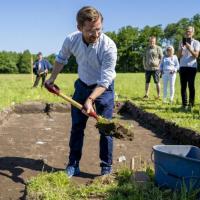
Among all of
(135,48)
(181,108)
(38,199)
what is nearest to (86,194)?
(38,199)

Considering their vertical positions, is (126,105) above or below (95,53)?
below

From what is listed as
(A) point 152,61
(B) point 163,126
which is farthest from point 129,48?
(B) point 163,126

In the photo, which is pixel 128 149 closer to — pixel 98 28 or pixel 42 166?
pixel 42 166

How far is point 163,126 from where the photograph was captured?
29.6ft

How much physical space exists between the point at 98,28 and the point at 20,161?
2.58 metres

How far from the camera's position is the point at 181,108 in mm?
10594

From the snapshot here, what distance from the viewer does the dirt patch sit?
757 cm

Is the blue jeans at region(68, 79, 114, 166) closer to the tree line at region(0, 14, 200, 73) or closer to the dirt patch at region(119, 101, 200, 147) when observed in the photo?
the dirt patch at region(119, 101, 200, 147)

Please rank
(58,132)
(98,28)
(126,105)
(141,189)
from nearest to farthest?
(141,189) → (98,28) → (58,132) → (126,105)

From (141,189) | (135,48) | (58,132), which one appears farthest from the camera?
(135,48)

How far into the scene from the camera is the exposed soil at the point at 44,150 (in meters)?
5.63

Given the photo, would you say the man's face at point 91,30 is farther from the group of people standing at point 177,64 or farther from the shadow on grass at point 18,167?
the group of people standing at point 177,64

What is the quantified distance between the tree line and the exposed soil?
7430cm

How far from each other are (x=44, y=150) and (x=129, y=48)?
97.1m
